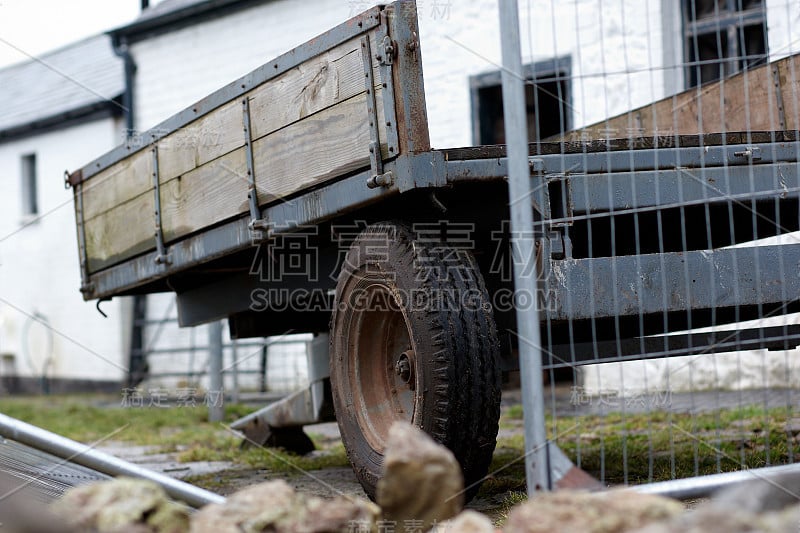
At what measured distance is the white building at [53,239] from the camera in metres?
16.0

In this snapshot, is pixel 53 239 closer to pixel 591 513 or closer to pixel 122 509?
pixel 122 509

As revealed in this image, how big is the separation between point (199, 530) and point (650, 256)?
206cm

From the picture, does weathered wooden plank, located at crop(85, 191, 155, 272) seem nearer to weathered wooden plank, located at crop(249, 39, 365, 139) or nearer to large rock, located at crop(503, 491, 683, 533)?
weathered wooden plank, located at crop(249, 39, 365, 139)

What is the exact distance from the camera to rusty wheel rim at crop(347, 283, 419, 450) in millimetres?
4344

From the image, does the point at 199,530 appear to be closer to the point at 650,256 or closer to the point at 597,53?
the point at 650,256

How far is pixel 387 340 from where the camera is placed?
448cm

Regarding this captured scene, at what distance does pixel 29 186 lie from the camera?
1773 cm

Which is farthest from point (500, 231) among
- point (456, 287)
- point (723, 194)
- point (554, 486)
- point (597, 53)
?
point (597, 53)

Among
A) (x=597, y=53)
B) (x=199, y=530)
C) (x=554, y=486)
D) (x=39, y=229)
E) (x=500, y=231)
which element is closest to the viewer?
(x=199, y=530)

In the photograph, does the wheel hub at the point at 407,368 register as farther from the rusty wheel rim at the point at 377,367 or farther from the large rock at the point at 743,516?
the large rock at the point at 743,516

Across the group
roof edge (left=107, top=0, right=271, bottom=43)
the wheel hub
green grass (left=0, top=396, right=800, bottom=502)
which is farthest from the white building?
the wheel hub

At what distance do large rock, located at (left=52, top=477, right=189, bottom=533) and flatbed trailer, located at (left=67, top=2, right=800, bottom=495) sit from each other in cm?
118

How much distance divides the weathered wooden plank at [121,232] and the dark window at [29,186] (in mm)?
11946

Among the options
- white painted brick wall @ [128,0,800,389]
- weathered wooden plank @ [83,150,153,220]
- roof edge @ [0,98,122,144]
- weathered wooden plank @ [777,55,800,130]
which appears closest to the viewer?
weathered wooden plank @ [777,55,800,130]
